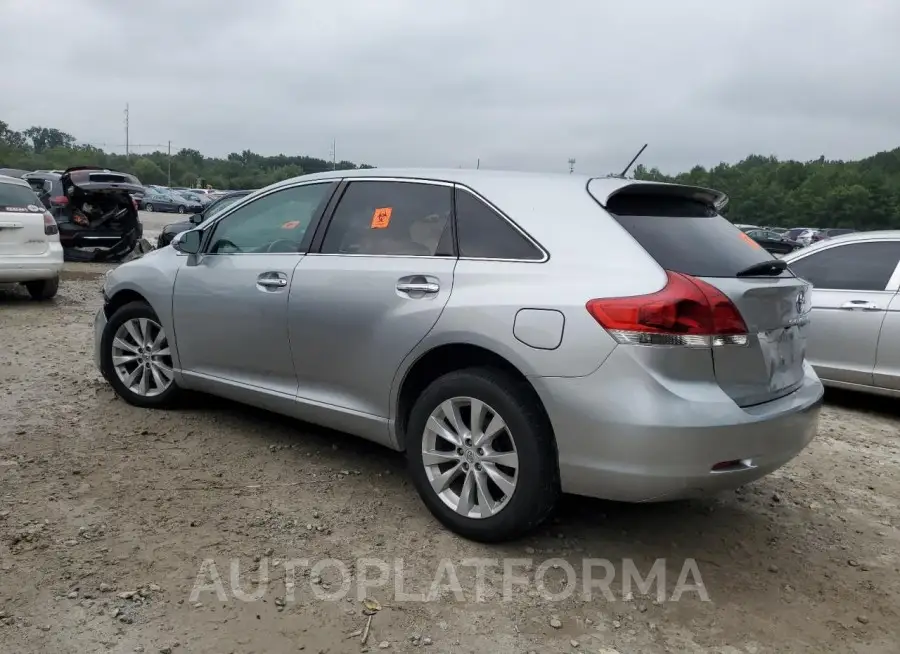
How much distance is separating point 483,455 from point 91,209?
12.6m

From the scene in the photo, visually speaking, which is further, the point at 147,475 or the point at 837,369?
the point at 837,369

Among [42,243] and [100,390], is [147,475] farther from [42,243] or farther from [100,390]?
[42,243]

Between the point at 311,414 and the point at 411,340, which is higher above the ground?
the point at 411,340

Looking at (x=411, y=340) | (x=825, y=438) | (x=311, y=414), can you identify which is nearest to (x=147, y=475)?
(x=311, y=414)

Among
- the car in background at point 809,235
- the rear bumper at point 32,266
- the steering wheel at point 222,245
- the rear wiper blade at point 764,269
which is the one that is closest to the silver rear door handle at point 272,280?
the steering wheel at point 222,245

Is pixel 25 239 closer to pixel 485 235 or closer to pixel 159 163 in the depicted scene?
pixel 485 235

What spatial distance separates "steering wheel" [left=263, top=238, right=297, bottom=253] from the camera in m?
4.30

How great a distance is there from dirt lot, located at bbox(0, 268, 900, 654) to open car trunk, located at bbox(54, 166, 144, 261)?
9509 mm

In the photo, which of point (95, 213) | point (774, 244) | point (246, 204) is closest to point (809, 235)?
point (774, 244)

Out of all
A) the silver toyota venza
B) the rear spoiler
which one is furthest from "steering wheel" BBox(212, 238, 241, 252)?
the rear spoiler

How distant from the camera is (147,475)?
401cm

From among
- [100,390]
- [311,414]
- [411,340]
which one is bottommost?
[100,390]

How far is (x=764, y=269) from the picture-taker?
3.39 metres

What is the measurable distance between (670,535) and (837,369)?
336 cm
